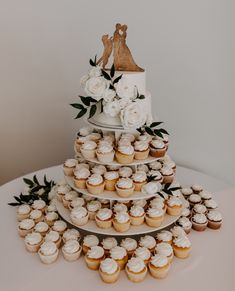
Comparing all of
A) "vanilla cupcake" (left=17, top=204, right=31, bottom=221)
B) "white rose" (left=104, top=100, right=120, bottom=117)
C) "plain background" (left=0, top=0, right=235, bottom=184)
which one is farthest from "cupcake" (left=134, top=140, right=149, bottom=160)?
"plain background" (left=0, top=0, right=235, bottom=184)

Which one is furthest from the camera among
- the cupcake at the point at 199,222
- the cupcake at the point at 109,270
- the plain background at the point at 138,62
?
the plain background at the point at 138,62

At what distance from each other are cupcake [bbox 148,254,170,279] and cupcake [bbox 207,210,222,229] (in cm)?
41

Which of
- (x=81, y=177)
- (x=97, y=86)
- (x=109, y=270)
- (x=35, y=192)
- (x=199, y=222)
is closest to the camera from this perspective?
(x=109, y=270)

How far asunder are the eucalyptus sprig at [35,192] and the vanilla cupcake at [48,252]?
431mm

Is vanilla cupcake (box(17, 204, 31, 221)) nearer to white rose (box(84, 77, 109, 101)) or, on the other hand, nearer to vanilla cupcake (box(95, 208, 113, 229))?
vanilla cupcake (box(95, 208, 113, 229))

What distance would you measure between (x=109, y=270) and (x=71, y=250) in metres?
0.22

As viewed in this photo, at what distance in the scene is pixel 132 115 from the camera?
1.47 metres

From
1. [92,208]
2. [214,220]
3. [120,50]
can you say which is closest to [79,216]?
[92,208]

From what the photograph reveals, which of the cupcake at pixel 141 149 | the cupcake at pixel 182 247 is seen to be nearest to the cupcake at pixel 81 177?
the cupcake at pixel 141 149

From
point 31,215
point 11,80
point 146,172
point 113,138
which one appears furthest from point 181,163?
point 11,80

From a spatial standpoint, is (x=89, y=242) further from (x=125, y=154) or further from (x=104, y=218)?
(x=125, y=154)

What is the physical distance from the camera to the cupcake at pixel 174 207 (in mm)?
1672

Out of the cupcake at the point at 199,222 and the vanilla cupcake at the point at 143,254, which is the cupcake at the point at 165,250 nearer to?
the vanilla cupcake at the point at 143,254

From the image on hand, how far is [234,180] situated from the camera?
244 centimetres
